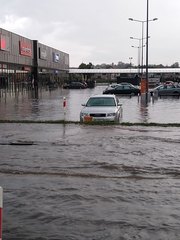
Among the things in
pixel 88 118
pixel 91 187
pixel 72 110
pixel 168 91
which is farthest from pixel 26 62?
pixel 91 187

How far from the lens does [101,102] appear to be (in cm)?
2128

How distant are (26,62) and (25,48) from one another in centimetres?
243

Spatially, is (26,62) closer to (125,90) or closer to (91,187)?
(125,90)

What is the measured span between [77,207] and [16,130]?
11.1m

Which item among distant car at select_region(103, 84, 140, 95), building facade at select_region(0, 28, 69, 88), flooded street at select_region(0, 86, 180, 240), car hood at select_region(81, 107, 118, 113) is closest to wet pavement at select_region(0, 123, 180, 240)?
flooded street at select_region(0, 86, 180, 240)

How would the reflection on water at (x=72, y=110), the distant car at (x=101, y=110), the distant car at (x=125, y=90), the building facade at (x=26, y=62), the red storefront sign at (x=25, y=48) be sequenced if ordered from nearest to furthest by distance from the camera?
the distant car at (x=101, y=110) → the reflection on water at (x=72, y=110) → the building facade at (x=26, y=62) → the distant car at (x=125, y=90) → the red storefront sign at (x=25, y=48)

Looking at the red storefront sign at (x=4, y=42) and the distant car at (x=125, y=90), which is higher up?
the red storefront sign at (x=4, y=42)

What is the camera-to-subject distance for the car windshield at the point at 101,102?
832 inches

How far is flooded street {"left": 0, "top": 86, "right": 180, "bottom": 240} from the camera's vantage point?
6.23 meters

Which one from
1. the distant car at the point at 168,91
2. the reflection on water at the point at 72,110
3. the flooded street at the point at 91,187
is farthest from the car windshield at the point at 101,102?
the distant car at the point at 168,91

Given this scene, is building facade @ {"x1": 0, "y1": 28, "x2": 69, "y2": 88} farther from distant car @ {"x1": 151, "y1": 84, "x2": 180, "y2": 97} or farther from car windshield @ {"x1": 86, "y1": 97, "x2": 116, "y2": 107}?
car windshield @ {"x1": 86, "y1": 97, "x2": 116, "y2": 107}

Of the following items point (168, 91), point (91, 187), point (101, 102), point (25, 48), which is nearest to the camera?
point (91, 187)

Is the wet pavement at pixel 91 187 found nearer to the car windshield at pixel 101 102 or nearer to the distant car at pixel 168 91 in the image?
the car windshield at pixel 101 102

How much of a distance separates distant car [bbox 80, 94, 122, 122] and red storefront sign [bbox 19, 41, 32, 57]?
46535 mm
